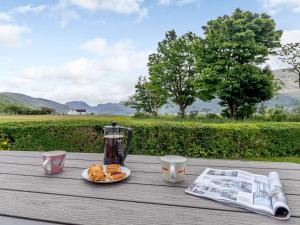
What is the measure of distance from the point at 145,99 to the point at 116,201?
16.0 m

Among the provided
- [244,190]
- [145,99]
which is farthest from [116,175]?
[145,99]

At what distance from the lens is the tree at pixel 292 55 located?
946 cm

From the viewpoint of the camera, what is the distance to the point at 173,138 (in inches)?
146

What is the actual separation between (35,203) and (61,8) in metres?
4.67

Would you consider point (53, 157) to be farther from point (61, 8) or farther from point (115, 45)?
point (115, 45)

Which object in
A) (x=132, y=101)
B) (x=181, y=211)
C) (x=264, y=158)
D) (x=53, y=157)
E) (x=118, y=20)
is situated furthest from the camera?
(x=132, y=101)

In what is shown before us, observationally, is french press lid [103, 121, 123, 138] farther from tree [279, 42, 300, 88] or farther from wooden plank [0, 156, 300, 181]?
tree [279, 42, 300, 88]

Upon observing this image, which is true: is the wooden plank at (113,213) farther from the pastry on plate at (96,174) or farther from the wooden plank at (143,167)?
the wooden plank at (143,167)

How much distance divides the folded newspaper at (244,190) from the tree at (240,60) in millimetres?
8811

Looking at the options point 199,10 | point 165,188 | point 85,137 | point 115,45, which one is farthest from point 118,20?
point 165,188

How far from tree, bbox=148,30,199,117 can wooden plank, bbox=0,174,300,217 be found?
41.1 feet

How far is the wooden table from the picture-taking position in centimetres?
66

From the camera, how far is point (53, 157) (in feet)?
3.45

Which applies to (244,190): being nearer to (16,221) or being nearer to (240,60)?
(16,221)
